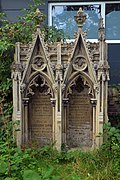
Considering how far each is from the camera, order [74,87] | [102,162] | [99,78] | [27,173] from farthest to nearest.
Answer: [74,87] < [99,78] < [102,162] < [27,173]

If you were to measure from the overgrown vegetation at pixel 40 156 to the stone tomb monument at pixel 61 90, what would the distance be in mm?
326

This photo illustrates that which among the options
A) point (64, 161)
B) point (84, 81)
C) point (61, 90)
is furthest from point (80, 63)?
point (64, 161)

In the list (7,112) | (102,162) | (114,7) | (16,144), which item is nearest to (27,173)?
(102,162)

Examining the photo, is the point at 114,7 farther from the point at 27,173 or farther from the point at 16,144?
the point at 27,173

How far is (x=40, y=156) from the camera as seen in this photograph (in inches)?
194

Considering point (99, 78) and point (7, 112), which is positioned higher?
point (99, 78)

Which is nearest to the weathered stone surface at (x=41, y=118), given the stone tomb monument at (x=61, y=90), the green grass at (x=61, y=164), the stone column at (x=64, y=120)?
the stone tomb monument at (x=61, y=90)

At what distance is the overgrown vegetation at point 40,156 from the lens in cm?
375

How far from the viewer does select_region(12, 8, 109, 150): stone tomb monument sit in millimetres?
5227

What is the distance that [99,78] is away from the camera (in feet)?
17.0

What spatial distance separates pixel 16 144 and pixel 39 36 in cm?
190

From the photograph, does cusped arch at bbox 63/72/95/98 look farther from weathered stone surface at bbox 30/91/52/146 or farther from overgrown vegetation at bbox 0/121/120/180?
overgrown vegetation at bbox 0/121/120/180

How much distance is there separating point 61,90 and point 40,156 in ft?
3.81

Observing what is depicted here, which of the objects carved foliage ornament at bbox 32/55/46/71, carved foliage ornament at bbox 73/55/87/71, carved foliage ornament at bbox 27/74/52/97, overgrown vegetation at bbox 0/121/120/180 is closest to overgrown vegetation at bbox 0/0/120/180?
overgrown vegetation at bbox 0/121/120/180
